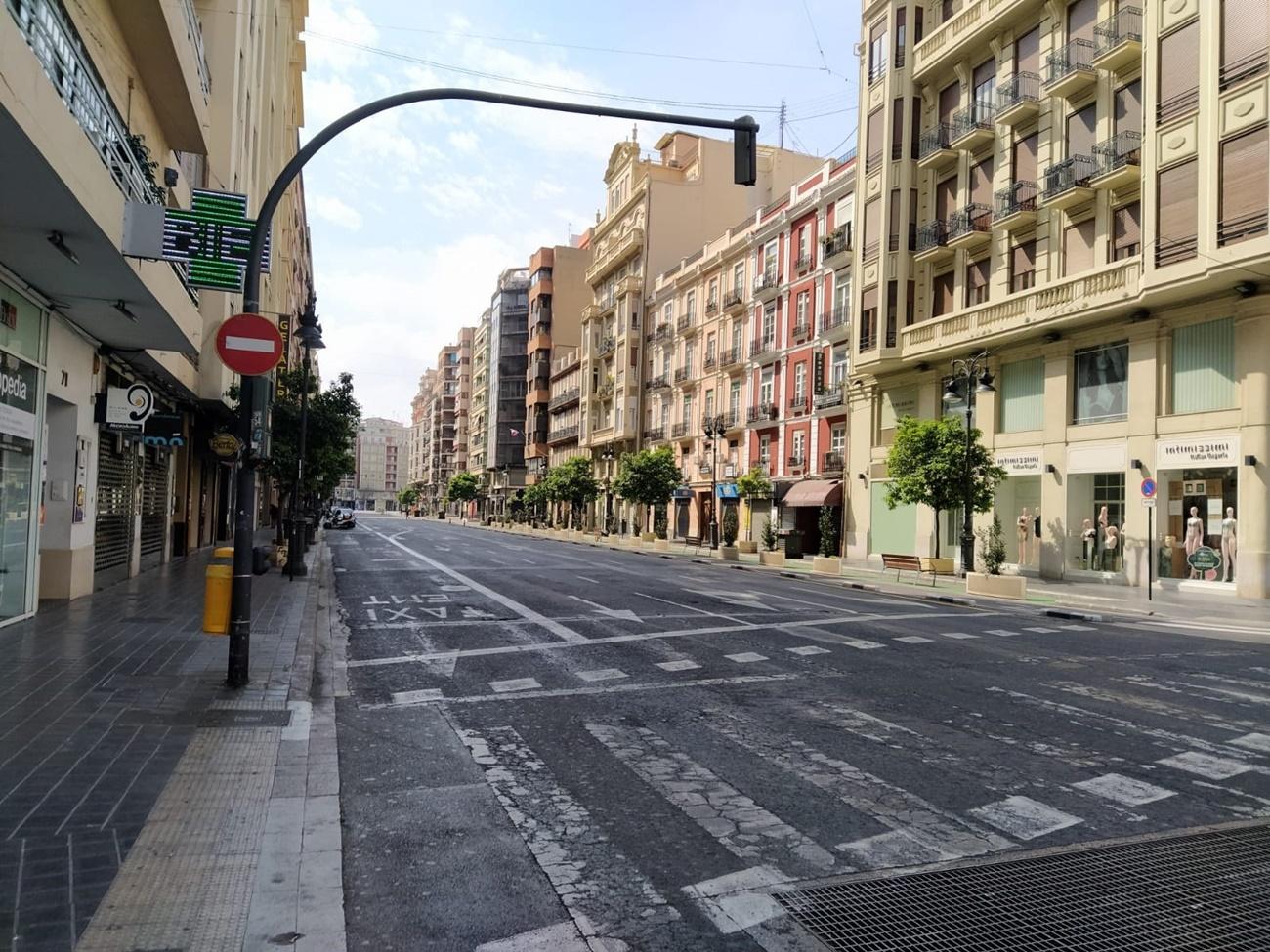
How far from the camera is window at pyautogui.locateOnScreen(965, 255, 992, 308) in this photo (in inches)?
1178

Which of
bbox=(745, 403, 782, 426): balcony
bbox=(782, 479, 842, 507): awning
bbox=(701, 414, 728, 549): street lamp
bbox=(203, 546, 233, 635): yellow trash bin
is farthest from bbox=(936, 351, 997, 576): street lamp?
bbox=(203, 546, 233, 635): yellow trash bin

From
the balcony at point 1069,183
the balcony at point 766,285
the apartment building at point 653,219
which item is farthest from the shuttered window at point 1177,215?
the apartment building at point 653,219

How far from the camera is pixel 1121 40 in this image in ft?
80.6

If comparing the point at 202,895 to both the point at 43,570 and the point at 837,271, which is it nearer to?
the point at 43,570

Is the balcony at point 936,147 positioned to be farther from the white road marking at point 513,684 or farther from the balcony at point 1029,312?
the white road marking at point 513,684

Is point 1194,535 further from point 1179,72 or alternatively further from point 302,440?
point 302,440

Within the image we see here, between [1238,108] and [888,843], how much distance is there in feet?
76.0

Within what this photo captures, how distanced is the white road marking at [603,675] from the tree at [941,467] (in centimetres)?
1733

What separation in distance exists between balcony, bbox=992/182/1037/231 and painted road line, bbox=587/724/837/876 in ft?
84.3

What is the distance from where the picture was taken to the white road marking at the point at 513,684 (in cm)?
843

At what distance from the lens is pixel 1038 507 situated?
90.6ft

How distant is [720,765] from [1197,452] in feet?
69.2

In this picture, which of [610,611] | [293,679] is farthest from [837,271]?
[293,679]

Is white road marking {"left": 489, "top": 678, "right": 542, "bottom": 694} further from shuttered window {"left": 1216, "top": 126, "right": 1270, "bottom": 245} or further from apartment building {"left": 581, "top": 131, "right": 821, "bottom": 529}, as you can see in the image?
apartment building {"left": 581, "top": 131, "right": 821, "bottom": 529}
